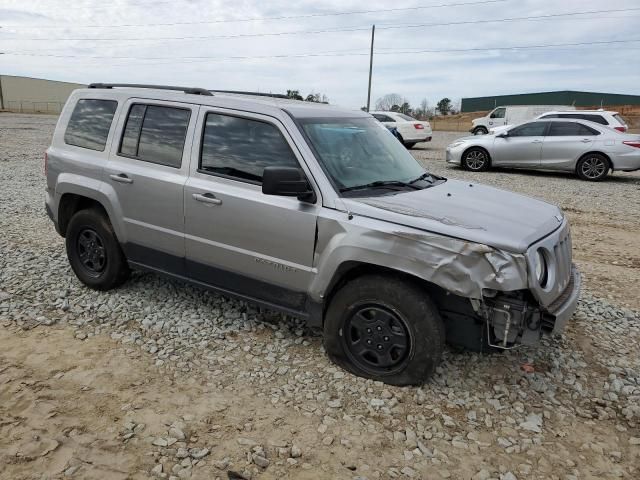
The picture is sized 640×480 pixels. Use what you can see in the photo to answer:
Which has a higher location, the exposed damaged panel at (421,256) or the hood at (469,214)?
the hood at (469,214)

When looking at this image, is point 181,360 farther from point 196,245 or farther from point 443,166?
point 443,166

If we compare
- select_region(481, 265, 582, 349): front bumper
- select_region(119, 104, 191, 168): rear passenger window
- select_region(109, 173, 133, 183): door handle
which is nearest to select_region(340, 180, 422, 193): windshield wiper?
select_region(481, 265, 582, 349): front bumper

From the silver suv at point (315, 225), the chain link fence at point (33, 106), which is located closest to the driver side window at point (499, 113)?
the silver suv at point (315, 225)

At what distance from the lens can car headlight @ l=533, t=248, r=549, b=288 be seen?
304 cm

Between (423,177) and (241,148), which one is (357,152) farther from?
(241,148)

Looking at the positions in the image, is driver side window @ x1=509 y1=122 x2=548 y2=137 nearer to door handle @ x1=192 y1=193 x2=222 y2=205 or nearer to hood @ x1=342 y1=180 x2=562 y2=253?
hood @ x1=342 y1=180 x2=562 y2=253

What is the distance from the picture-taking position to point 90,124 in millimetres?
4746

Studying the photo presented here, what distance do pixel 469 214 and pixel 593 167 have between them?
11.3 m

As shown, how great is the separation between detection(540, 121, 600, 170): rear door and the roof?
1030 centimetres

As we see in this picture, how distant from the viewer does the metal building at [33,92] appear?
7006 centimetres

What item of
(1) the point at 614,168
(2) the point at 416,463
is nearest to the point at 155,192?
(2) the point at 416,463

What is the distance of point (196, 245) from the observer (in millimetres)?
4074

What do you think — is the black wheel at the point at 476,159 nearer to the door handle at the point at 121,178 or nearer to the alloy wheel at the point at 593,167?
the alloy wheel at the point at 593,167

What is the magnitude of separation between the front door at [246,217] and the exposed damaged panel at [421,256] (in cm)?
18
